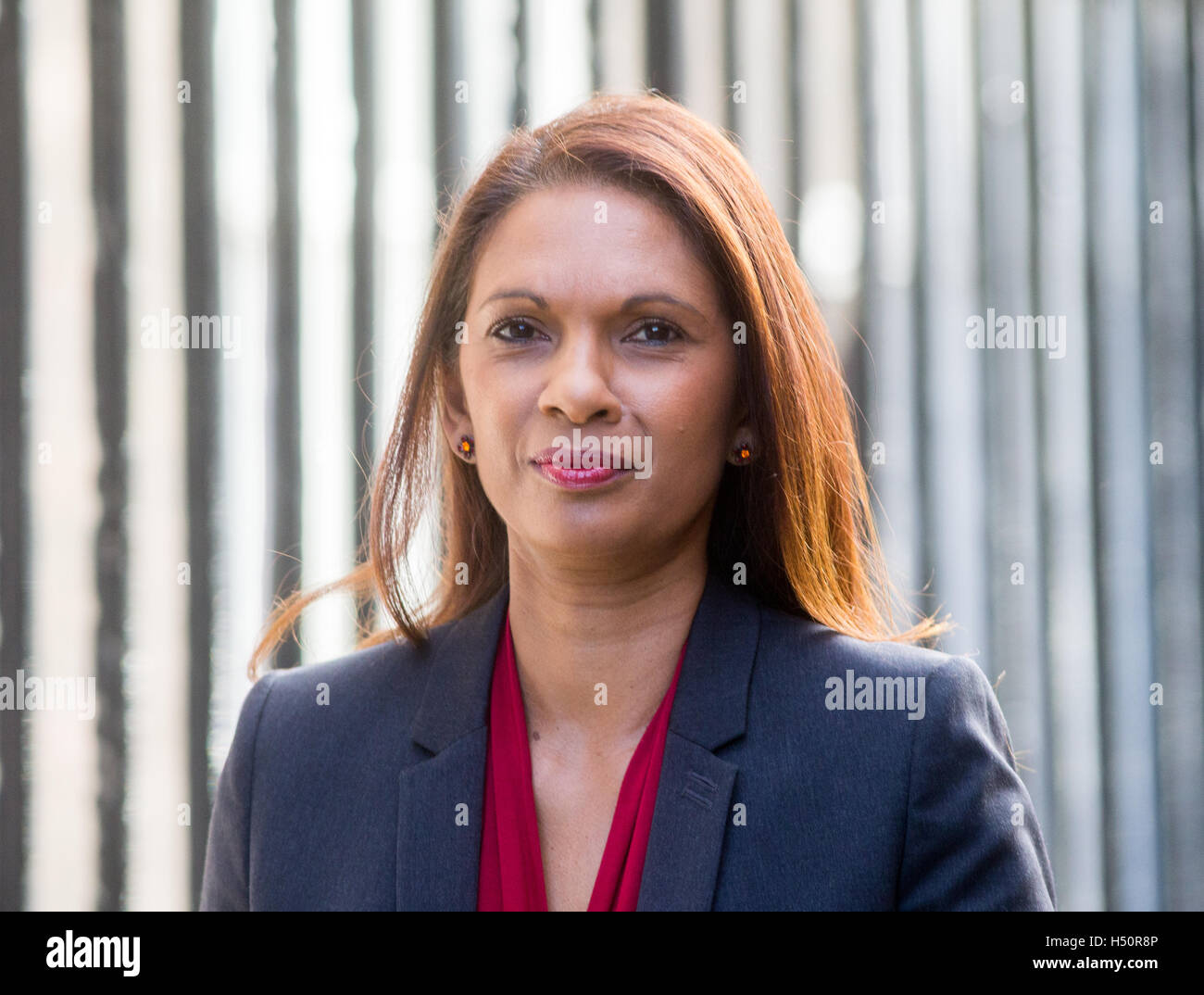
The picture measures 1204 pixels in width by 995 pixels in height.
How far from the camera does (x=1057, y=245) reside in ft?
8.27

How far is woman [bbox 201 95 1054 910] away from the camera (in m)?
1.28

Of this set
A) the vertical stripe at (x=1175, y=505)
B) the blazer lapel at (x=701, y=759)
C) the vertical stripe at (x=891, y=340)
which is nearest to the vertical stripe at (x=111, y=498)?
the blazer lapel at (x=701, y=759)

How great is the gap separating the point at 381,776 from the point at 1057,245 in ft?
6.67

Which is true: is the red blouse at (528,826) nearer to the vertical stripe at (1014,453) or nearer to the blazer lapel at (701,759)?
the blazer lapel at (701,759)

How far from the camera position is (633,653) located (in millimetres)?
1459

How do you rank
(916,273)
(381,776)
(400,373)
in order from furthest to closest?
(916,273) < (400,373) < (381,776)

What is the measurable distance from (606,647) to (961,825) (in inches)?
20.0

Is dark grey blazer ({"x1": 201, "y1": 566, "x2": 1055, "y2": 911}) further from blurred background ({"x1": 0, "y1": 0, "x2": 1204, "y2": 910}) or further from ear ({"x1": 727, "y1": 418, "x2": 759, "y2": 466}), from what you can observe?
blurred background ({"x1": 0, "y1": 0, "x2": 1204, "y2": 910})

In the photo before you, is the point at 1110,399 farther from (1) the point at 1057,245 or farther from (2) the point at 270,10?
(2) the point at 270,10

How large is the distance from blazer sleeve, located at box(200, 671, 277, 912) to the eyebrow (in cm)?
73

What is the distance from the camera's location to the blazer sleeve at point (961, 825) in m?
1.25

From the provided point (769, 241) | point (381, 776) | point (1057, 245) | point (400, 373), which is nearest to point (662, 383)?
point (769, 241)
